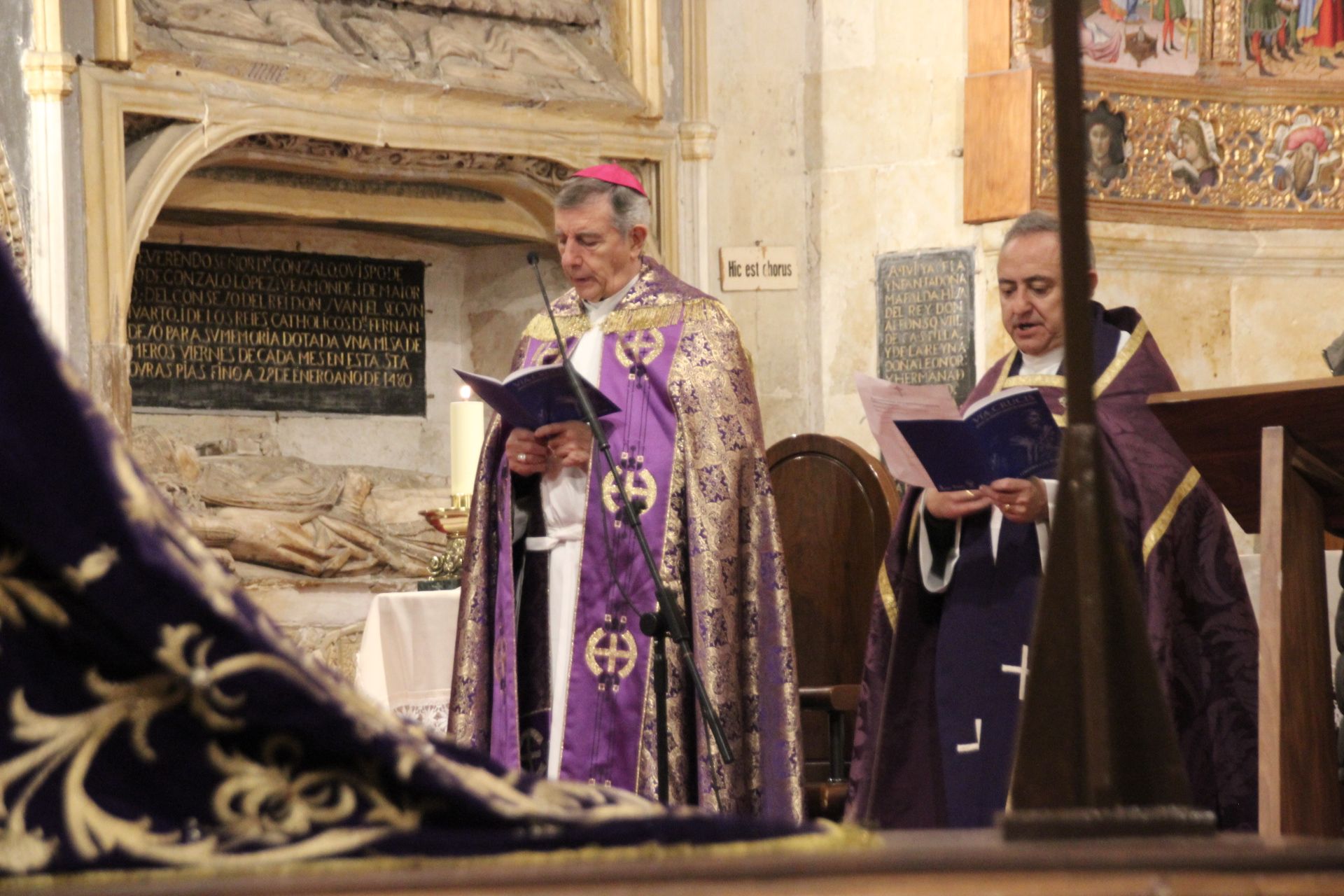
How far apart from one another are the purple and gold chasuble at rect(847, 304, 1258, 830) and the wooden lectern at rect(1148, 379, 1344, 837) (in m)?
0.68

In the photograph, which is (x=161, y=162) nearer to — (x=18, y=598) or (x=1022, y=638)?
(x=1022, y=638)

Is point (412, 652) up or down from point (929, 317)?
down

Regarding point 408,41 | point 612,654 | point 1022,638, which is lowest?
point 612,654

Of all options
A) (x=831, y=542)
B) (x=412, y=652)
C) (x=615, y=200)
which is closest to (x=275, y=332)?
(x=412, y=652)

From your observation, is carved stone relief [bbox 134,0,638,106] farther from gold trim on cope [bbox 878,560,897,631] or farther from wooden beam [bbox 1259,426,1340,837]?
wooden beam [bbox 1259,426,1340,837]

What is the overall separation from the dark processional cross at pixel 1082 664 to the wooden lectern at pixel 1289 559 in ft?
5.78

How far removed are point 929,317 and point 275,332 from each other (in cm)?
313

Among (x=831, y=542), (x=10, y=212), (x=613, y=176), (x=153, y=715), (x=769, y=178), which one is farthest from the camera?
(x=769, y=178)

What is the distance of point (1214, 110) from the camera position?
28.0 ft

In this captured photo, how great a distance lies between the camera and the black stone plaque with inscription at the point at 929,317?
823 centimetres

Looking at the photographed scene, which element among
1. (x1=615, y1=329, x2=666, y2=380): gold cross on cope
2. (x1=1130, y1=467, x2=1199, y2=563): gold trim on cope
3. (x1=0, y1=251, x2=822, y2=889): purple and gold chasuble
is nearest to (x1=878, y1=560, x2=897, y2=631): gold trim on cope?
(x1=1130, y1=467, x2=1199, y2=563): gold trim on cope

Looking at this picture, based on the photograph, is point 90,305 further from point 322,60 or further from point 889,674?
point 889,674

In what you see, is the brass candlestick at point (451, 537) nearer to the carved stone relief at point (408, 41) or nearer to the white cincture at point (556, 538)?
the white cincture at point (556, 538)

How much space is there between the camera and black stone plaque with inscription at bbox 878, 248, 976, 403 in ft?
27.0
